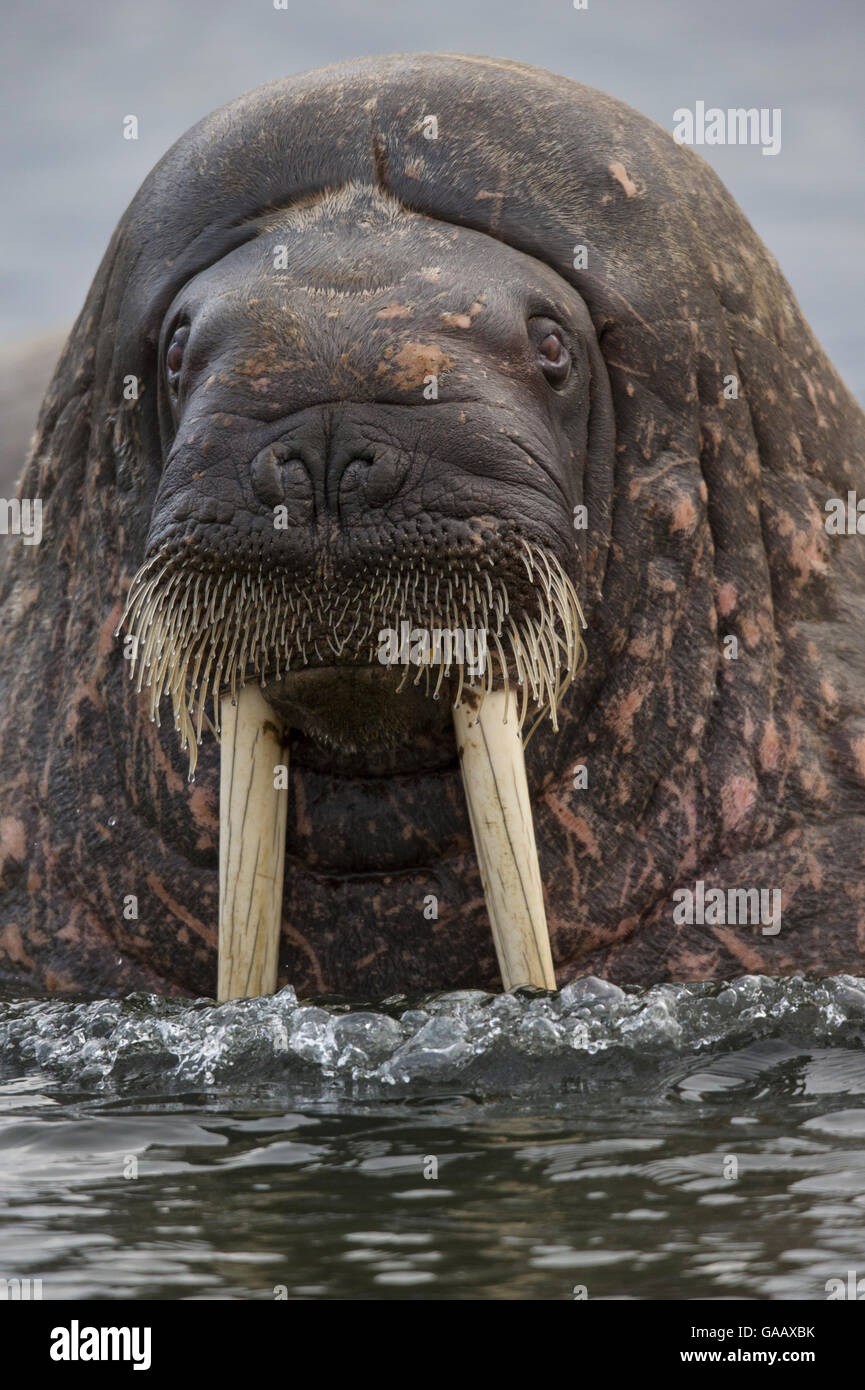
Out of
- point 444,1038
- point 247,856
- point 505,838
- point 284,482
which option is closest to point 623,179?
point 284,482

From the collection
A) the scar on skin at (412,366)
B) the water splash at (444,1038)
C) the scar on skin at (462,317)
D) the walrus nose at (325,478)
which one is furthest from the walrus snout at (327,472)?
the water splash at (444,1038)

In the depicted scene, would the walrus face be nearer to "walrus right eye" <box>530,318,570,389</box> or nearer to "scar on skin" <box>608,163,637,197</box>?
"walrus right eye" <box>530,318,570,389</box>

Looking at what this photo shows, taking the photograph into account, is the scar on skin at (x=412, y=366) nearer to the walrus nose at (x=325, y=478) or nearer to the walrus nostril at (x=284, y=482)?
the walrus nose at (x=325, y=478)

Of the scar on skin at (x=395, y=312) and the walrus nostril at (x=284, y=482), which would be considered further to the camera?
the scar on skin at (x=395, y=312)

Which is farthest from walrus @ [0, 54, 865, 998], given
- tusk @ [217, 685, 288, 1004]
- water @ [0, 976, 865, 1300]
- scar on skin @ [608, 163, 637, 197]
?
water @ [0, 976, 865, 1300]

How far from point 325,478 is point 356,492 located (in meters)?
0.10

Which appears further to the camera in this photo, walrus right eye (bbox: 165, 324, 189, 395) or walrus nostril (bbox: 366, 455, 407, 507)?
walrus right eye (bbox: 165, 324, 189, 395)

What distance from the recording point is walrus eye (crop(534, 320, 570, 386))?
5.71 m

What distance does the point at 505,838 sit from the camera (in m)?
5.37

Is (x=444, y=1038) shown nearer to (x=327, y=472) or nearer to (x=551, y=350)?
(x=327, y=472)

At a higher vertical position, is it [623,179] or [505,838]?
[623,179]

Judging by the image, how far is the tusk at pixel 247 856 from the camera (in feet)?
18.2

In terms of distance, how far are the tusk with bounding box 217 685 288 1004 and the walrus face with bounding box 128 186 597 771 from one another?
0.40 ft
